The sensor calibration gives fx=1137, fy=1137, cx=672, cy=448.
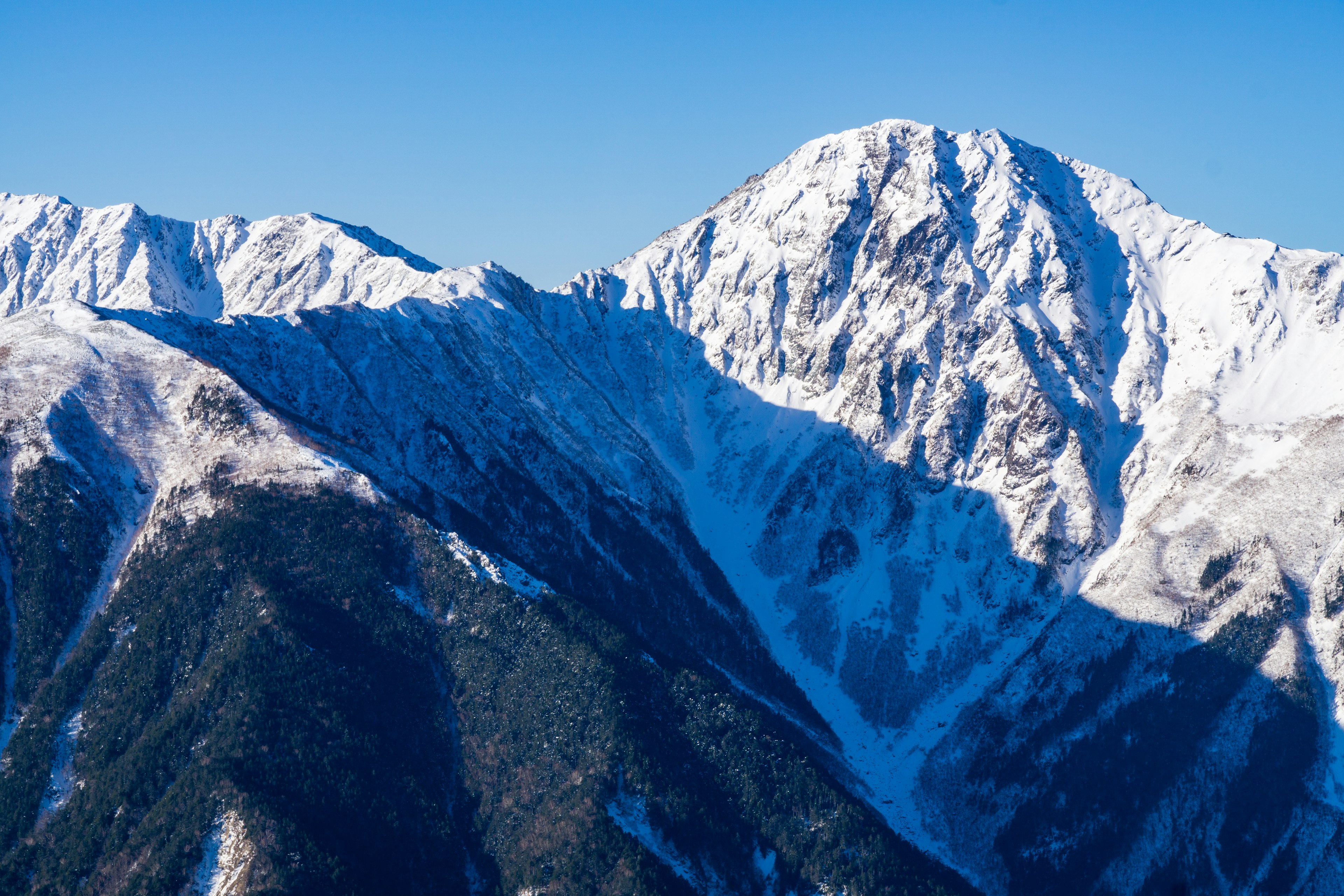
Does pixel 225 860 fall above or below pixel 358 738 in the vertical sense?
below

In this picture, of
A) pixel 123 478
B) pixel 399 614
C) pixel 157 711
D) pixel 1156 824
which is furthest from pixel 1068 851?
pixel 123 478

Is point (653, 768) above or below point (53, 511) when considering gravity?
below

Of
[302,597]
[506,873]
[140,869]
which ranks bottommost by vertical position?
[506,873]

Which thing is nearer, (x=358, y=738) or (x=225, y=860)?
(x=225, y=860)

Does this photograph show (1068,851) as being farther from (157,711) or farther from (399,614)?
(157,711)

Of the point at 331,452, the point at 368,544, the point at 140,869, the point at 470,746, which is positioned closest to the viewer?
the point at 140,869

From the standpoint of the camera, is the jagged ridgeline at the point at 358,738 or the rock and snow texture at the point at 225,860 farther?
the jagged ridgeline at the point at 358,738

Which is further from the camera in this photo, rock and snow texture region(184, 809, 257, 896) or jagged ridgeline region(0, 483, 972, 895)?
jagged ridgeline region(0, 483, 972, 895)

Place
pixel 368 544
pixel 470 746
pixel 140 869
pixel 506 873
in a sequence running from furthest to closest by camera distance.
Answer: pixel 368 544, pixel 470 746, pixel 506 873, pixel 140 869
